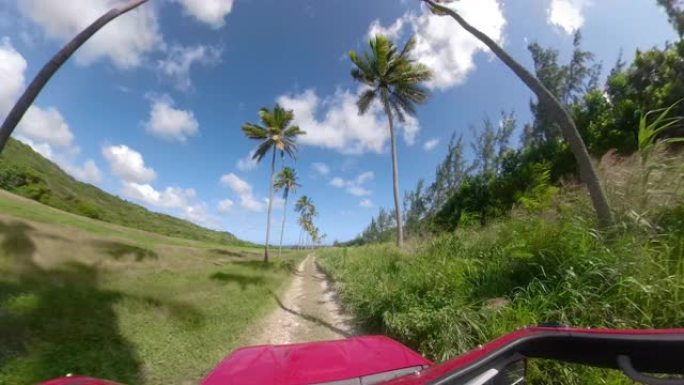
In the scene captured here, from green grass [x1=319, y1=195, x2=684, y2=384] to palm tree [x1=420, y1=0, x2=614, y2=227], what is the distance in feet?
1.16

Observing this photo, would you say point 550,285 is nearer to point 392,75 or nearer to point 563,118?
point 563,118

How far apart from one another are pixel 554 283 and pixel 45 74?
8.82m

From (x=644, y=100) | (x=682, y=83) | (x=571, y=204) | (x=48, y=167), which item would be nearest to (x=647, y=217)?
(x=571, y=204)

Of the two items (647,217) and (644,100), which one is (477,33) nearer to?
(647,217)

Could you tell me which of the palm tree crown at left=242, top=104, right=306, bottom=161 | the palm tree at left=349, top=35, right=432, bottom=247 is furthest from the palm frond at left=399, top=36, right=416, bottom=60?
the palm tree crown at left=242, top=104, right=306, bottom=161

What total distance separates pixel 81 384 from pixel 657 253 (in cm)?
533

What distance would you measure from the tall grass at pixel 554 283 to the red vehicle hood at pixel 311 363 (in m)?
1.63

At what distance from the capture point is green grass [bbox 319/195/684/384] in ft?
10.6

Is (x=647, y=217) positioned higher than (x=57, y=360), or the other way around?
(x=647, y=217)

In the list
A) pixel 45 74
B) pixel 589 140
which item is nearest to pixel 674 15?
pixel 589 140

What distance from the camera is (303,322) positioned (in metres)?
8.55

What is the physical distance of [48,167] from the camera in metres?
79.1

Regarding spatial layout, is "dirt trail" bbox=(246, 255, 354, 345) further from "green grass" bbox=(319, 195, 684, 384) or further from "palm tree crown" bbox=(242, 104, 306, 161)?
"palm tree crown" bbox=(242, 104, 306, 161)

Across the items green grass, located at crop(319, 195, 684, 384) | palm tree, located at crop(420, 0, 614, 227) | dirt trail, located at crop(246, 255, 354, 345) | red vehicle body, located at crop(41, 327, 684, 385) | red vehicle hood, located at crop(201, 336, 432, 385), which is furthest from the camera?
dirt trail, located at crop(246, 255, 354, 345)
